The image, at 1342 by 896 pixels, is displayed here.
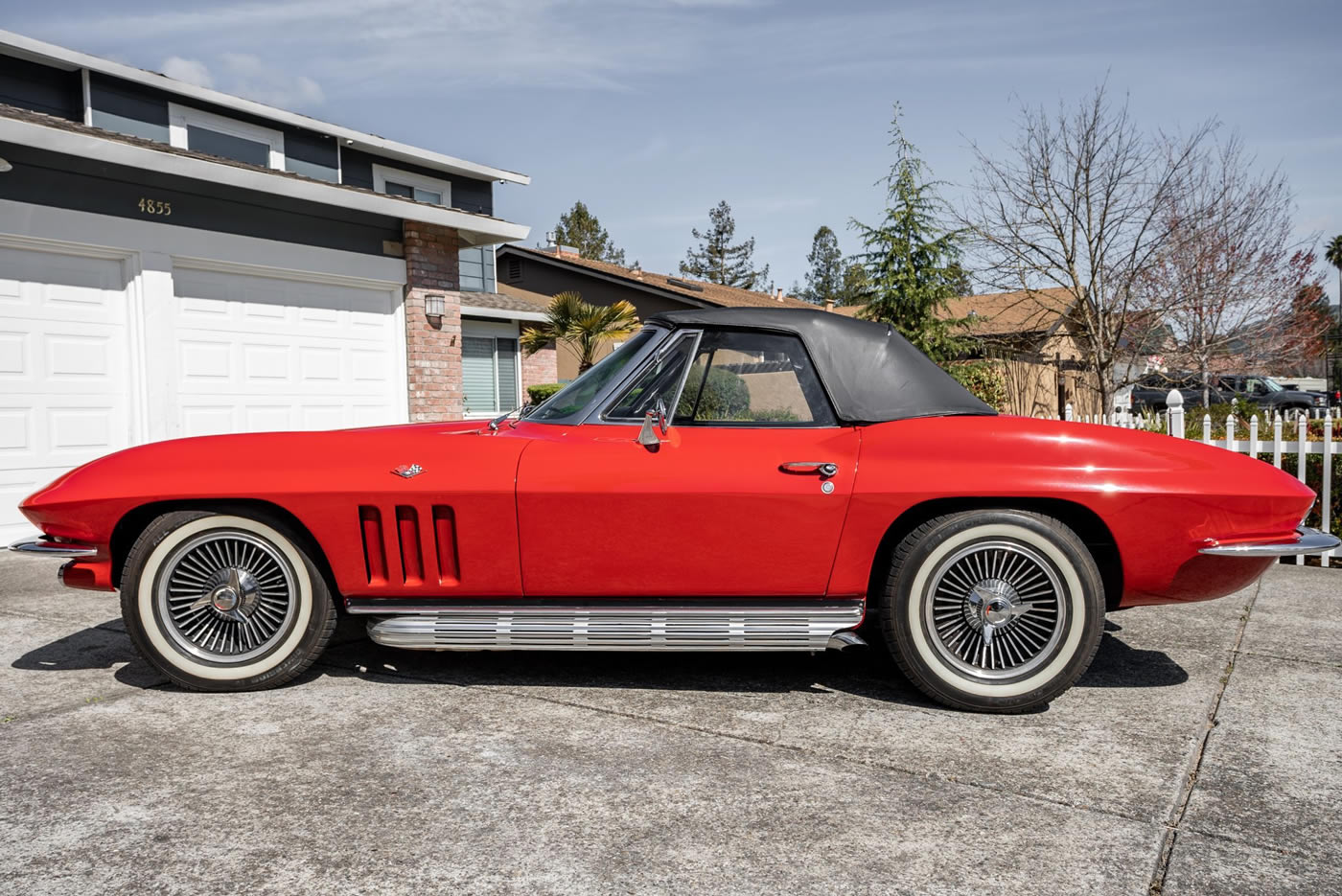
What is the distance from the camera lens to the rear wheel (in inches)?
151

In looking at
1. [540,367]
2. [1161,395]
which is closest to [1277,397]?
[1161,395]

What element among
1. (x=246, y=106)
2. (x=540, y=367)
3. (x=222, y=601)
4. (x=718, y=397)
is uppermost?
(x=246, y=106)

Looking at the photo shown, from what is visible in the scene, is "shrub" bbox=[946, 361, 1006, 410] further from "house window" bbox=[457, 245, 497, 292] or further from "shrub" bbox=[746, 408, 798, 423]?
"shrub" bbox=[746, 408, 798, 423]

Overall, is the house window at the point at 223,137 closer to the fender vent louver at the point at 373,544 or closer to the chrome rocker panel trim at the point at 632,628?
the fender vent louver at the point at 373,544

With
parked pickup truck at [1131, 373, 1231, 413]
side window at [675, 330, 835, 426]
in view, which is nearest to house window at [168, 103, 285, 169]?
side window at [675, 330, 835, 426]

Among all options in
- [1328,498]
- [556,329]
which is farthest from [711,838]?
[556,329]

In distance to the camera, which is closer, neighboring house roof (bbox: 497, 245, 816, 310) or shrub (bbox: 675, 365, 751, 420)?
shrub (bbox: 675, 365, 751, 420)

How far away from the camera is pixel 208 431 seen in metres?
9.13

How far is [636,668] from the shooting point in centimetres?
429

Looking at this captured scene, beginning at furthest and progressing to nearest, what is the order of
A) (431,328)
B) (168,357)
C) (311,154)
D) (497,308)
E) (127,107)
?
(497,308)
(311,154)
(127,107)
(431,328)
(168,357)

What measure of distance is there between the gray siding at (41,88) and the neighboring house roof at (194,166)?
457 centimetres

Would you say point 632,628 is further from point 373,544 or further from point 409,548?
point 373,544

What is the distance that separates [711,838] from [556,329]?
61.3 ft

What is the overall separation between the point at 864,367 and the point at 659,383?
799mm
